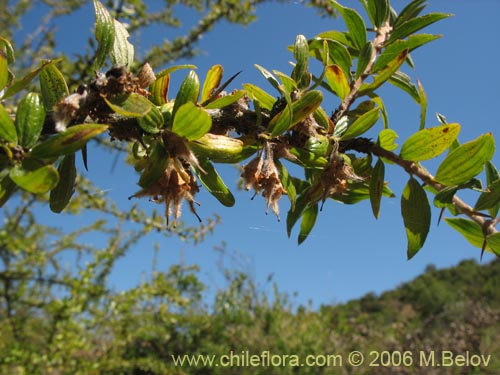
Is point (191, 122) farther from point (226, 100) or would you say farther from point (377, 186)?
point (377, 186)

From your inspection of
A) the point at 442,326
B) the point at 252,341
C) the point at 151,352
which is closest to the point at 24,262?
the point at 151,352

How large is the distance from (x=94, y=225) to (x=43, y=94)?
2.82 meters

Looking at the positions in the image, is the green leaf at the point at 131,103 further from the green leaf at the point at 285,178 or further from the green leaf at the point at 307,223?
the green leaf at the point at 307,223

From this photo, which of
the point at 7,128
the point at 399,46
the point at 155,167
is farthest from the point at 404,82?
the point at 7,128

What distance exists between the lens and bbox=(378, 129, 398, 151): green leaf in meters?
0.49

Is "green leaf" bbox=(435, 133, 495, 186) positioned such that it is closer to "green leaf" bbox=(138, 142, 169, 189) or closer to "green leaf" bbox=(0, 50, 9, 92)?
"green leaf" bbox=(138, 142, 169, 189)

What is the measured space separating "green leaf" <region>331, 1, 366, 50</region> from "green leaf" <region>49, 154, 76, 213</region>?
39cm

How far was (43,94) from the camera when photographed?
1.32ft

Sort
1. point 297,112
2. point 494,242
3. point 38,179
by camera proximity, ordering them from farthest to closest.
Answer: point 494,242 → point 297,112 → point 38,179

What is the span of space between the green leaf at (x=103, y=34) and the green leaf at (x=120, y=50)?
0.06 feet

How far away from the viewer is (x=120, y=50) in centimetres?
43

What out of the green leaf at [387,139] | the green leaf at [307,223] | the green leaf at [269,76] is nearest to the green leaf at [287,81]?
the green leaf at [269,76]

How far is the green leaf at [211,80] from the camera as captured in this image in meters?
0.46

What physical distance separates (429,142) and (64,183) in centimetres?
40
